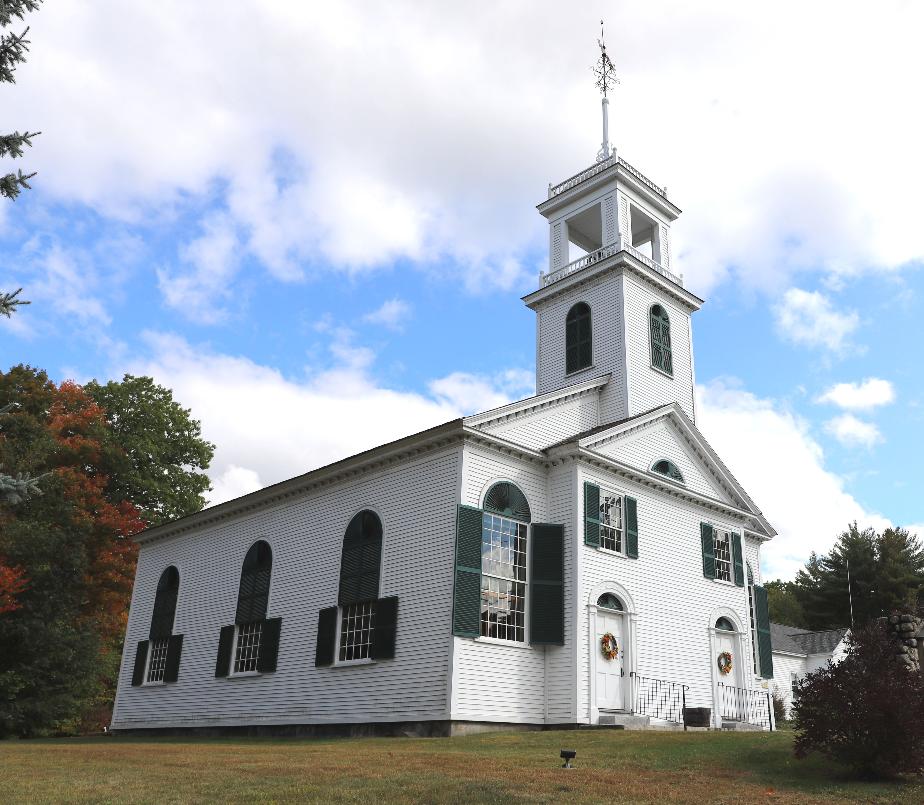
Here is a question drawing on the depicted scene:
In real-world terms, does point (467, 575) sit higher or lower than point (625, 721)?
higher

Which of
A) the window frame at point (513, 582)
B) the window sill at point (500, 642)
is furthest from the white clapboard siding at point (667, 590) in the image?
the window sill at point (500, 642)

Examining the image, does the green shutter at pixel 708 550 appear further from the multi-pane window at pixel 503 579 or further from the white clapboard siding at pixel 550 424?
the multi-pane window at pixel 503 579

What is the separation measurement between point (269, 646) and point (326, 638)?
2601 mm

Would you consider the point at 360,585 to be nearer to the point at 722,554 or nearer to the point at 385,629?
the point at 385,629

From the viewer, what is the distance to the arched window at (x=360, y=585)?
20672 mm

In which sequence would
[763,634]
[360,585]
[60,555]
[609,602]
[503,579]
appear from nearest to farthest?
[503,579] < [609,602] < [360,585] < [763,634] < [60,555]

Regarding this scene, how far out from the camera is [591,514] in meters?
20.7

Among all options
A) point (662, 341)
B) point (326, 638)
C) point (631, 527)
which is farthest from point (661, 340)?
point (326, 638)

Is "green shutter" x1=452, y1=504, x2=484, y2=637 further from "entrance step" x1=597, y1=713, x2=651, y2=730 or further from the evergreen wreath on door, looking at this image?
Answer: "entrance step" x1=597, y1=713, x2=651, y2=730

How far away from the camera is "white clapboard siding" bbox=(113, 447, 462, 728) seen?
1911cm

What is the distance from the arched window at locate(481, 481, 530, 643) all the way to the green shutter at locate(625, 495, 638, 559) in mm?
2731

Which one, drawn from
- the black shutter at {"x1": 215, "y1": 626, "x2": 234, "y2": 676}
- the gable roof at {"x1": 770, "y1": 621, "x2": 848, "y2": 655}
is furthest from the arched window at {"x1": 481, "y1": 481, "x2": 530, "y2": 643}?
the gable roof at {"x1": 770, "y1": 621, "x2": 848, "y2": 655}

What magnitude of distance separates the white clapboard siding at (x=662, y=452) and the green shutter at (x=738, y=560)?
1158 mm

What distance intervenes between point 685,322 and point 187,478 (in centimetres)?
2233
